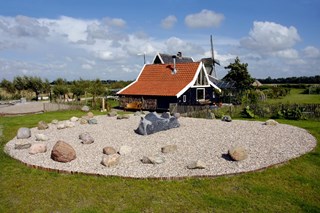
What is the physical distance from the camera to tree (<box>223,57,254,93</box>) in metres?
43.3

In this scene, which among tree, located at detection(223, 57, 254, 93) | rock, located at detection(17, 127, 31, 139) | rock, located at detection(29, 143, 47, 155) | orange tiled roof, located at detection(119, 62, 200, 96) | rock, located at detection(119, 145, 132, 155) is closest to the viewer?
rock, located at detection(119, 145, 132, 155)

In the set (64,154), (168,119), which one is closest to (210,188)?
(64,154)

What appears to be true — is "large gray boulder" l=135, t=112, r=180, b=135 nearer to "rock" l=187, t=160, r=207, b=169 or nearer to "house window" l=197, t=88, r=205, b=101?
"rock" l=187, t=160, r=207, b=169

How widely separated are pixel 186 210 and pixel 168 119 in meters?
9.18

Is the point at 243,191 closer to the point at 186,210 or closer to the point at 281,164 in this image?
the point at 186,210

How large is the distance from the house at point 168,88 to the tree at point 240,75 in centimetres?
909

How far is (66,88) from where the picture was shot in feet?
179

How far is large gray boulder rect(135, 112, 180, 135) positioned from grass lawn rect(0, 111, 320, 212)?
5781 millimetres

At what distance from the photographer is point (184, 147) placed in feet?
43.9

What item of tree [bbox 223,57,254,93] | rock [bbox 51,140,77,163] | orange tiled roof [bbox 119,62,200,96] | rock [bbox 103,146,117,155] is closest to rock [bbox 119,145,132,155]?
rock [bbox 103,146,117,155]

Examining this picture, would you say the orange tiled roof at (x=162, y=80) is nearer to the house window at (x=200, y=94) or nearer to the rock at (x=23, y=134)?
the house window at (x=200, y=94)

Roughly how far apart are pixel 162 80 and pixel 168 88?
2696 millimetres

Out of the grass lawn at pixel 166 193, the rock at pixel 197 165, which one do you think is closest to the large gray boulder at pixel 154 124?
the rock at pixel 197 165

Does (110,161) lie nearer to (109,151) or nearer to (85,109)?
(109,151)
